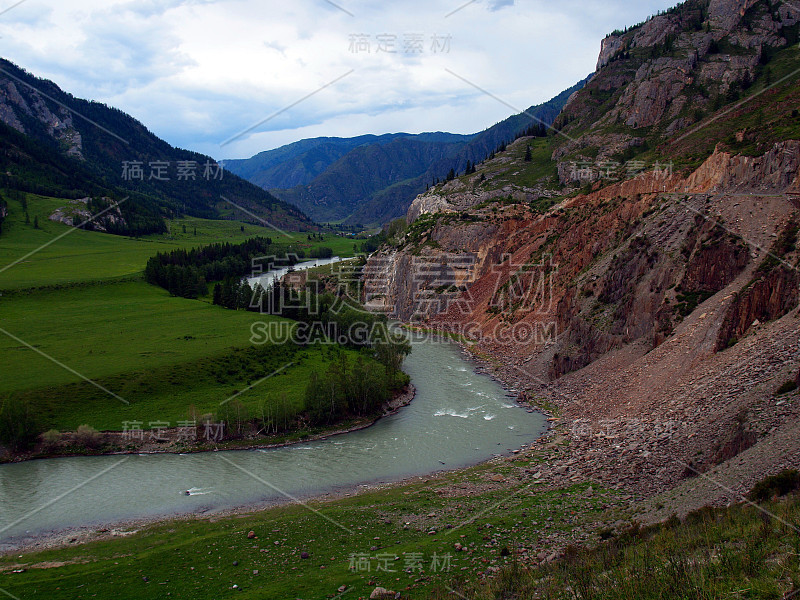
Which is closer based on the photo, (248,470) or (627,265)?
(248,470)

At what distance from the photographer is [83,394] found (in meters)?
40.1

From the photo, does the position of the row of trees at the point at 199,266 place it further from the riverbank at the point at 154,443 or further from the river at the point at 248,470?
the river at the point at 248,470

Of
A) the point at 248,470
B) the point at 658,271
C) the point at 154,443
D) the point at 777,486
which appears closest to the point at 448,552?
the point at 777,486

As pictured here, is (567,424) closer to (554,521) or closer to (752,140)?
(554,521)

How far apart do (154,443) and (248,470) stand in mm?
8299

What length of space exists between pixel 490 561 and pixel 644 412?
1663 cm

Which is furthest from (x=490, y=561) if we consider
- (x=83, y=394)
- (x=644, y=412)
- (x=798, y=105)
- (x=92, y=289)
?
(x=92, y=289)

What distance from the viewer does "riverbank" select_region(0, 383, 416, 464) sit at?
3491 centimetres

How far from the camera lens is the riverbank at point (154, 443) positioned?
34.9 m

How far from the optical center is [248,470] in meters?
33.1

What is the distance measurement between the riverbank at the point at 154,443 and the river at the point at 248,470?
0.59 m

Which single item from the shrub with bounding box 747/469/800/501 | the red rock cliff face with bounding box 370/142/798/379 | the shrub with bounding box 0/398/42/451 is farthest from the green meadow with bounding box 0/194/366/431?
the shrub with bounding box 747/469/800/501

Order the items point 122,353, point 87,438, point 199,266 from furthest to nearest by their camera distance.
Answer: point 199,266
point 122,353
point 87,438

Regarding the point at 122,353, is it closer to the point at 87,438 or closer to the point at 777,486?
the point at 87,438
